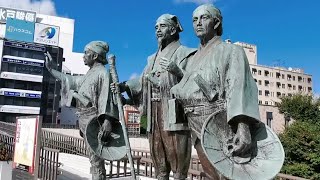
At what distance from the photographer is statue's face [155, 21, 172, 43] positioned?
392cm

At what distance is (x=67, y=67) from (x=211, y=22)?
60126mm

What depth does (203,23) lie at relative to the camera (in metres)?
3.11

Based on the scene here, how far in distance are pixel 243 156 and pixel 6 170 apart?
7438 millimetres

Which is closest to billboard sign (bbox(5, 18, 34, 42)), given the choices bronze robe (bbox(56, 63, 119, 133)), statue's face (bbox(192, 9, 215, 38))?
bronze robe (bbox(56, 63, 119, 133))

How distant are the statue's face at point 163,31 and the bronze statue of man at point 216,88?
785mm

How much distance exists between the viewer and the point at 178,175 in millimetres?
3646

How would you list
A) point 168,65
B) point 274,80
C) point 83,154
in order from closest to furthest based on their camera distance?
point 168,65, point 83,154, point 274,80

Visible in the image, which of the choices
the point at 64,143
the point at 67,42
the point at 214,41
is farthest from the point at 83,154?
the point at 67,42

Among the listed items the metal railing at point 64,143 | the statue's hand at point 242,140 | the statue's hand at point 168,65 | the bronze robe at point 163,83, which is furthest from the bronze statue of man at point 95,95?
the metal railing at point 64,143

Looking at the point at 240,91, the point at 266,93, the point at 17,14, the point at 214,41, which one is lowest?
the point at 240,91

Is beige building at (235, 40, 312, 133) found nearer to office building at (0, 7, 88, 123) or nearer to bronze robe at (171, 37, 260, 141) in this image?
office building at (0, 7, 88, 123)

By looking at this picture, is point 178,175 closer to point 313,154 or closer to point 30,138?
point 30,138

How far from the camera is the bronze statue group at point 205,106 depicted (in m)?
2.65

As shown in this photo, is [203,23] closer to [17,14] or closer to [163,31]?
[163,31]
